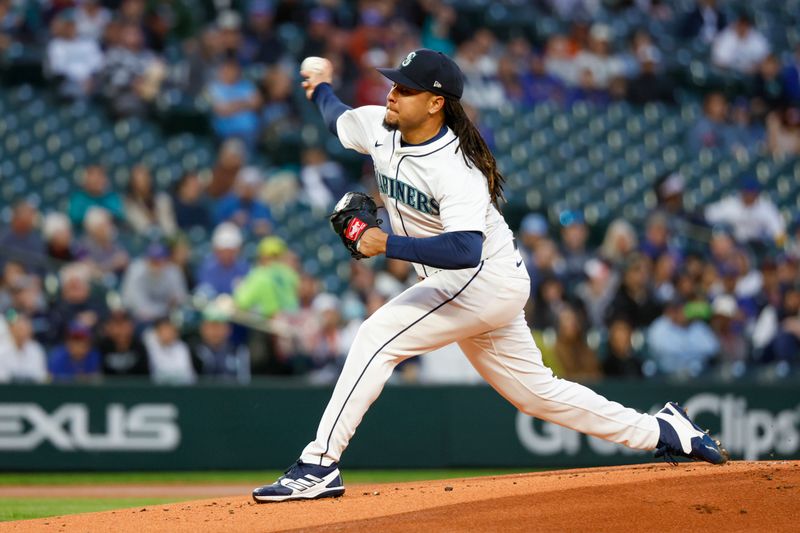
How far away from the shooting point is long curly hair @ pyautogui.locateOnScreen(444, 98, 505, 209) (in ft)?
18.0

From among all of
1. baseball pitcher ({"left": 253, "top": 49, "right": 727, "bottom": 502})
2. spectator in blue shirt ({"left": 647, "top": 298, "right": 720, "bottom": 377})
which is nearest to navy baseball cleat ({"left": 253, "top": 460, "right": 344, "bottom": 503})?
baseball pitcher ({"left": 253, "top": 49, "right": 727, "bottom": 502})

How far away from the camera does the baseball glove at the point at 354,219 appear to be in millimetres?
5316

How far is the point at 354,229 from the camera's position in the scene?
532 cm

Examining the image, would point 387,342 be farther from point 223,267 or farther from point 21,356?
point 223,267

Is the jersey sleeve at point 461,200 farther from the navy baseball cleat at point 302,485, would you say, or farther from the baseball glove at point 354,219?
the navy baseball cleat at point 302,485

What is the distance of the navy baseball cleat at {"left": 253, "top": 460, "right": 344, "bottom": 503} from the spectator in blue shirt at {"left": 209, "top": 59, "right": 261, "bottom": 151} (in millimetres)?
8401

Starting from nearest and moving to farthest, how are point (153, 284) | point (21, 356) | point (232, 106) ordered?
point (21, 356) < point (153, 284) < point (232, 106)

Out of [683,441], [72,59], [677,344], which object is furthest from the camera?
[72,59]

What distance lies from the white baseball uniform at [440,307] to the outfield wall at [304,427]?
16.5ft

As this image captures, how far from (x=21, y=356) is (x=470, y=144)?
5841 millimetres

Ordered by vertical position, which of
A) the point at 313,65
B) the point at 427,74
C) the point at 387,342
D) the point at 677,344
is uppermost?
the point at 313,65

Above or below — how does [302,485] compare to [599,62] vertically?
below

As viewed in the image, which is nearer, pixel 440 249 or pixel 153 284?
pixel 440 249

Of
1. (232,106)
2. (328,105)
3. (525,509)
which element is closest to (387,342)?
(525,509)
